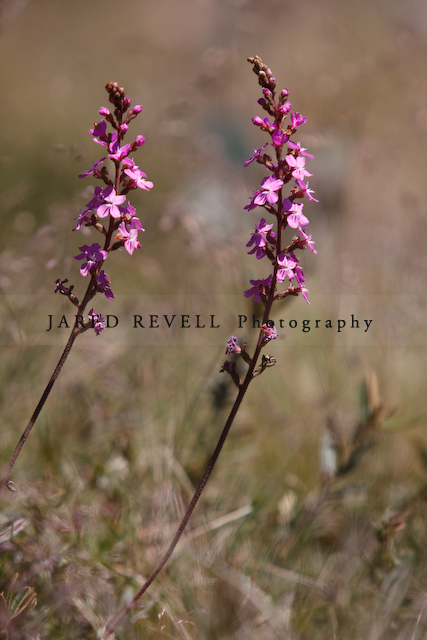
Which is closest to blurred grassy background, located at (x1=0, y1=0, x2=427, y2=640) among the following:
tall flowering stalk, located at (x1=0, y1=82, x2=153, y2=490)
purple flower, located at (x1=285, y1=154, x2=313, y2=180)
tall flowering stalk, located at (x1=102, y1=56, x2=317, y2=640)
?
tall flowering stalk, located at (x1=102, y1=56, x2=317, y2=640)

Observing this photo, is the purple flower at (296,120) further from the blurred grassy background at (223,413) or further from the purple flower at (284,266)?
the blurred grassy background at (223,413)

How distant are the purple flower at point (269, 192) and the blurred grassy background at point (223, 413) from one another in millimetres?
1096

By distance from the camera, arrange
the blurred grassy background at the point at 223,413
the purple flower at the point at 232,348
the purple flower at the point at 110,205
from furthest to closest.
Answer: the blurred grassy background at the point at 223,413 → the purple flower at the point at 232,348 → the purple flower at the point at 110,205

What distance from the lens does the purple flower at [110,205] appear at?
1.33 metres

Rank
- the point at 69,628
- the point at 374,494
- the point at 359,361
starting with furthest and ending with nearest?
the point at 359,361, the point at 374,494, the point at 69,628

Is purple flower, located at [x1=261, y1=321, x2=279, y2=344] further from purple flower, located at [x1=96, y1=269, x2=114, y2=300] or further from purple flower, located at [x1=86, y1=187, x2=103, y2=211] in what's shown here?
purple flower, located at [x1=86, y1=187, x2=103, y2=211]

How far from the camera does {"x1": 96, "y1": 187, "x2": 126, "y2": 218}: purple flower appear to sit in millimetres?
1334

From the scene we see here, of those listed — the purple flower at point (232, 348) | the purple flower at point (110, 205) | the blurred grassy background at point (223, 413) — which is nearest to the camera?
the purple flower at point (110, 205)

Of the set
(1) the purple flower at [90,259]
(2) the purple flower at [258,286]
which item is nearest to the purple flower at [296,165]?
(2) the purple flower at [258,286]

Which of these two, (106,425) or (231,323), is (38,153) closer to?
(231,323)

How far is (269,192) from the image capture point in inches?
54.2

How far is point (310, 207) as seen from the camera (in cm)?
554

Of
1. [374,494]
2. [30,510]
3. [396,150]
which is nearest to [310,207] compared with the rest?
[396,150]

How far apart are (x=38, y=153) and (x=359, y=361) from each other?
142 inches
